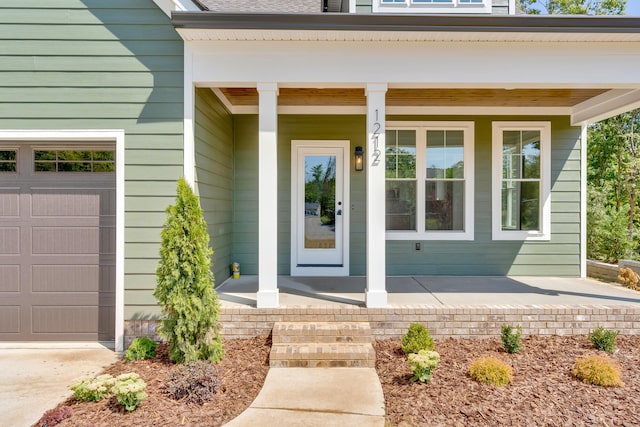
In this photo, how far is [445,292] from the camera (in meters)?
4.77

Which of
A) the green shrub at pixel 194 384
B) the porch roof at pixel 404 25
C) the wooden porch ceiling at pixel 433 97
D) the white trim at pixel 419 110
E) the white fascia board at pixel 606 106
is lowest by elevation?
the green shrub at pixel 194 384

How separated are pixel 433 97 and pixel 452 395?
3.94 meters

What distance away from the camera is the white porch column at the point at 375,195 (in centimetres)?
398

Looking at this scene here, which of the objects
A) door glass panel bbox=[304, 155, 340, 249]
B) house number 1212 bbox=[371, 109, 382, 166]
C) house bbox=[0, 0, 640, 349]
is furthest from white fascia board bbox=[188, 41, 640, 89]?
door glass panel bbox=[304, 155, 340, 249]

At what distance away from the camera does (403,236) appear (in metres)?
5.88

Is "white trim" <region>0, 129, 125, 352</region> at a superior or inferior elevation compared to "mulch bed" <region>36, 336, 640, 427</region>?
superior

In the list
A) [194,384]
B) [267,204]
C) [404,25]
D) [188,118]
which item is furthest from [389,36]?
[194,384]

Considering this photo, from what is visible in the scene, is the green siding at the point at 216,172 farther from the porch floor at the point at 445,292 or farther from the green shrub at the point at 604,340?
the green shrub at the point at 604,340

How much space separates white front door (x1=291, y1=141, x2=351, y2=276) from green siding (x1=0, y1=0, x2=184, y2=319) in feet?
7.29

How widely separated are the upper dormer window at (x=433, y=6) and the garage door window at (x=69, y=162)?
392 cm

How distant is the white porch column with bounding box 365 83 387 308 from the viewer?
3.98 m

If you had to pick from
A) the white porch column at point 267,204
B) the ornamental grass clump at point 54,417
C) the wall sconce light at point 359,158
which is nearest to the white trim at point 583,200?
the wall sconce light at point 359,158

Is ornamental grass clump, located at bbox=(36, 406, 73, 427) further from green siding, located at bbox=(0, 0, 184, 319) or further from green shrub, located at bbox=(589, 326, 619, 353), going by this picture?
green shrub, located at bbox=(589, 326, 619, 353)

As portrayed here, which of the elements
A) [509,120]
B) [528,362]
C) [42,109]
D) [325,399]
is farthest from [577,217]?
[42,109]
